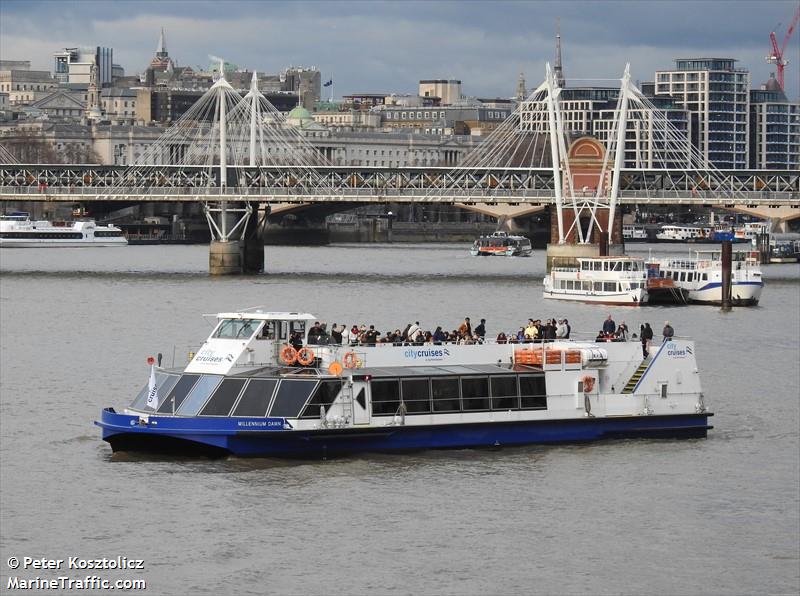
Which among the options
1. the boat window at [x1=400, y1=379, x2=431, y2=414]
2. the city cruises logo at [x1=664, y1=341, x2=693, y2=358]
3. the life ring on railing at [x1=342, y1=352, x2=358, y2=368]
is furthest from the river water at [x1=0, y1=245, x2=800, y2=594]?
the life ring on railing at [x1=342, y1=352, x2=358, y2=368]

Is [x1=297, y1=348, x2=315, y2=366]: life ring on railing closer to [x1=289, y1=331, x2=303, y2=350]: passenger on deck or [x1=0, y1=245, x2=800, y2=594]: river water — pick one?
[x1=289, y1=331, x2=303, y2=350]: passenger on deck

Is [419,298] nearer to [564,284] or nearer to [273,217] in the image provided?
[564,284]

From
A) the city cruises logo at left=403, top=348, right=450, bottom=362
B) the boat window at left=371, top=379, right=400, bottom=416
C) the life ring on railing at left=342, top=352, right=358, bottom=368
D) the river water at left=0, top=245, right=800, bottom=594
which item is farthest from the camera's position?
the city cruises logo at left=403, top=348, right=450, bottom=362

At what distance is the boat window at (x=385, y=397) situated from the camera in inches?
1503

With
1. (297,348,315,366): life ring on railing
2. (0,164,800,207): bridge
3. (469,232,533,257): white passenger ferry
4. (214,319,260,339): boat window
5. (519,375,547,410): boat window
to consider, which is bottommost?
(469,232,533,257): white passenger ferry

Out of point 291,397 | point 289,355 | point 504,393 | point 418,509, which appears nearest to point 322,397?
point 291,397

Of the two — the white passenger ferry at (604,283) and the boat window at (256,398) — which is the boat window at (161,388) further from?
the white passenger ferry at (604,283)

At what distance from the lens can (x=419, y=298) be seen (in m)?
78.6

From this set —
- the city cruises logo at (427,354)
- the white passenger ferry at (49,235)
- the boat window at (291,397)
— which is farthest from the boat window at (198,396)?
the white passenger ferry at (49,235)

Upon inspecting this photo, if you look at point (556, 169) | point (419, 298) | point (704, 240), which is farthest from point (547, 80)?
point (704, 240)

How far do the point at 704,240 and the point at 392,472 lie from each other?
147 meters

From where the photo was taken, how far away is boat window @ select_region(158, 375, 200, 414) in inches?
1480

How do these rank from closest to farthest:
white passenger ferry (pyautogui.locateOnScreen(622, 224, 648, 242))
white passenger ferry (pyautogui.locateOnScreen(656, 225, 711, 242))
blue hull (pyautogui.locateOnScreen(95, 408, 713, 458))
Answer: blue hull (pyautogui.locateOnScreen(95, 408, 713, 458)), white passenger ferry (pyautogui.locateOnScreen(656, 225, 711, 242)), white passenger ferry (pyautogui.locateOnScreen(622, 224, 648, 242))

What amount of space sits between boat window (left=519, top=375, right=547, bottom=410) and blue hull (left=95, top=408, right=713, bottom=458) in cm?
37
